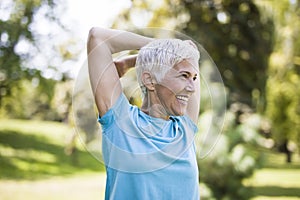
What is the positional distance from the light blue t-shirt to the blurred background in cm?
241

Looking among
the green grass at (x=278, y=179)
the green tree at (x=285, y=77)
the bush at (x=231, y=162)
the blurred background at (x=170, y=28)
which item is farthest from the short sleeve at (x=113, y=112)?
the green grass at (x=278, y=179)

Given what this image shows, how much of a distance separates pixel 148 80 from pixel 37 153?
143 inches

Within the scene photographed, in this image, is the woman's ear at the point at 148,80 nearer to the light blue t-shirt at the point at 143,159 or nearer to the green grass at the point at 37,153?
the light blue t-shirt at the point at 143,159

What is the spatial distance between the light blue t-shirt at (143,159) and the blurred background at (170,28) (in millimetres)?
2406

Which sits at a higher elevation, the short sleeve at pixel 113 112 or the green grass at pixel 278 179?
the short sleeve at pixel 113 112

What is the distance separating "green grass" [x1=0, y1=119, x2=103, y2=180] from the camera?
158 inches

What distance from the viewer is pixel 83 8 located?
125 inches

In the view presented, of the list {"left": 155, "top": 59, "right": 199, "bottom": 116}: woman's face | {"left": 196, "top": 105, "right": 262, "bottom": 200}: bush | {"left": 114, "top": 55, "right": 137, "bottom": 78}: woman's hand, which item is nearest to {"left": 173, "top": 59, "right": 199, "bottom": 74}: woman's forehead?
{"left": 155, "top": 59, "right": 199, "bottom": 116}: woman's face

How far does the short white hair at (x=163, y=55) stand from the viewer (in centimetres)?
63

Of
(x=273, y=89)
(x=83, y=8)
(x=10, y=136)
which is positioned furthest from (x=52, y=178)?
(x=273, y=89)

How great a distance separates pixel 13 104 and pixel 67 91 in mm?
395

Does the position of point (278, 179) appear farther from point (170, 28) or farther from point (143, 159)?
point (143, 159)

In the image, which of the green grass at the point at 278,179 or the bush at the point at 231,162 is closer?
the bush at the point at 231,162

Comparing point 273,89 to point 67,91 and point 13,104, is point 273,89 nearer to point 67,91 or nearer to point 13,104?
point 67,91
